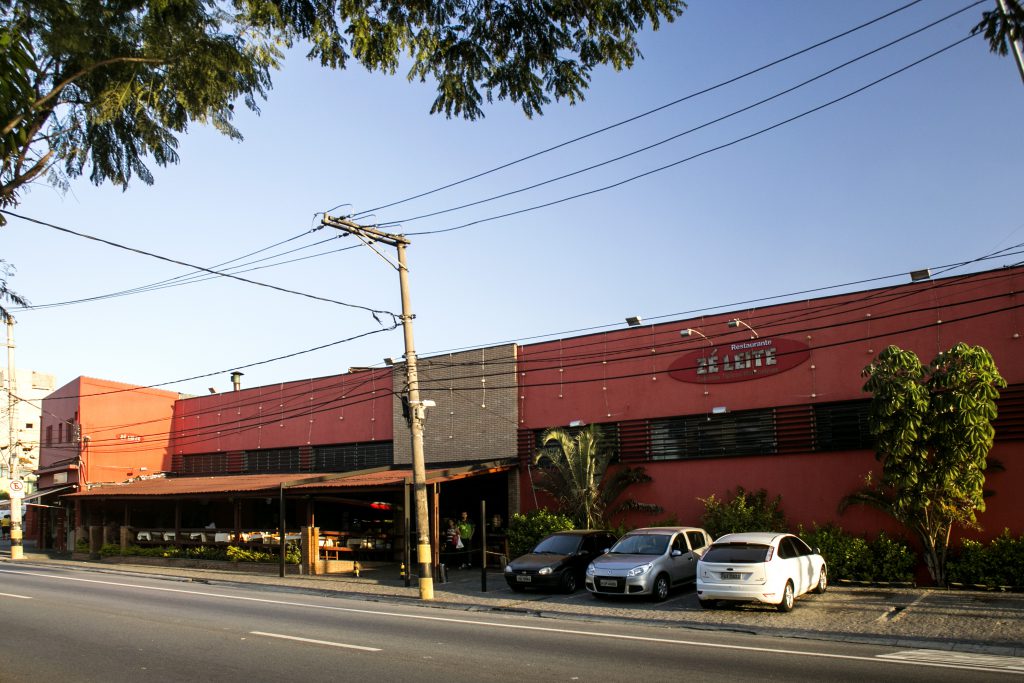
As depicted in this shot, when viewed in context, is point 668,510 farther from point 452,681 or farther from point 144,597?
point 452,681

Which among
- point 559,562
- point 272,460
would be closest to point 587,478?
point 559,562

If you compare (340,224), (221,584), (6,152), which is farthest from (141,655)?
(221,584)

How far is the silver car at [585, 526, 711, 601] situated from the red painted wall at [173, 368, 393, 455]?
13746 millimetres

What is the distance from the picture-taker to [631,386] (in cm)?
2464

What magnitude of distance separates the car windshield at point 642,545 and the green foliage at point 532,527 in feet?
14.1

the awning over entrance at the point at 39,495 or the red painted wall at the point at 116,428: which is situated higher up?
the red painted wall at the point at 116,428

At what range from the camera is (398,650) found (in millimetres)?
11312

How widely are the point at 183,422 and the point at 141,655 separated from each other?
3125 centimetres

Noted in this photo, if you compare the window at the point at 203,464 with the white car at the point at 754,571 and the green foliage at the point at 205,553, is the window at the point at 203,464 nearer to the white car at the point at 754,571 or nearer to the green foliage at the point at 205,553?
the green foliage at the point at 205,553

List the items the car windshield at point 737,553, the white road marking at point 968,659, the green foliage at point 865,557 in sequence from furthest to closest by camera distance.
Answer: the green foliage at point 865,557
the car windshield at point 737,553
the white road marking at point 968,659

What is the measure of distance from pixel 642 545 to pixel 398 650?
8855mm

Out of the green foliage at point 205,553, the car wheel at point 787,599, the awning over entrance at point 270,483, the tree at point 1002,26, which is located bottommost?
the green foliage at point 205,553

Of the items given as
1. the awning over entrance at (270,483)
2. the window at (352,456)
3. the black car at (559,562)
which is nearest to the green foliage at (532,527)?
the awning over entrance at (270,483)

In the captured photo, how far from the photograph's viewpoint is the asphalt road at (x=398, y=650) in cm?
958
